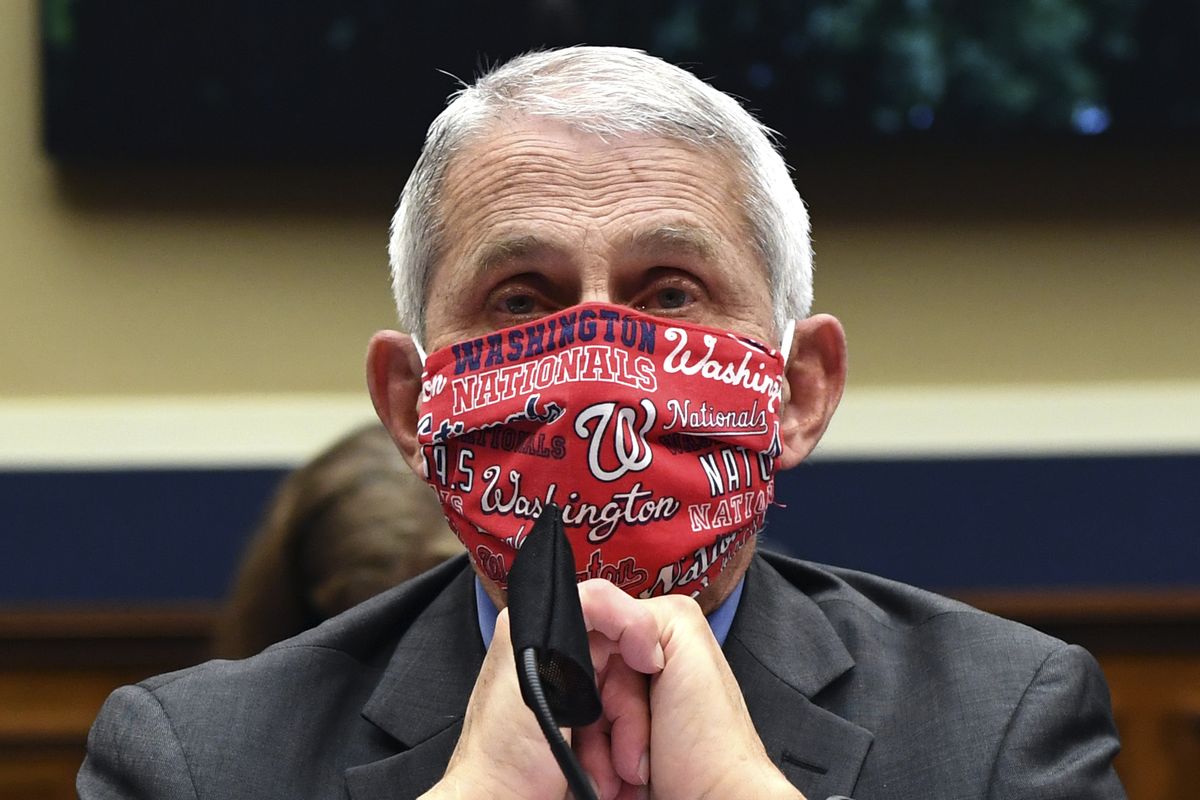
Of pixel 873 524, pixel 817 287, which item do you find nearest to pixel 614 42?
pixel 817 287

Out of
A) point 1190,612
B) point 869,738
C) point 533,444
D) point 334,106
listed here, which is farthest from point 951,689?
point 334,106

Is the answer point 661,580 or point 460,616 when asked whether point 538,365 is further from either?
point 460,616

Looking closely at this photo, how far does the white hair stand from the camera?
6.97 feet

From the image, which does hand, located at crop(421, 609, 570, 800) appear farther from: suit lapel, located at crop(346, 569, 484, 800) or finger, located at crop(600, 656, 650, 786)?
suit lapel, located at crop(346, 569, 484, 800)

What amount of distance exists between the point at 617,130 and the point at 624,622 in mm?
653

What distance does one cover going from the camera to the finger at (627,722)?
1.80 meters

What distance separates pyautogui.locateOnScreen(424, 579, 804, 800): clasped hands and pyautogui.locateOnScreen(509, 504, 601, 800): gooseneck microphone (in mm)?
143

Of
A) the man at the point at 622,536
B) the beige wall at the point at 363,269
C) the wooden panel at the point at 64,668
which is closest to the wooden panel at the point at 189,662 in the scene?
the wooden panel at the point at 64,668

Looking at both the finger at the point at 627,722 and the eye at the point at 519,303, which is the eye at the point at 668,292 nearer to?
the eye at the point at 519,303

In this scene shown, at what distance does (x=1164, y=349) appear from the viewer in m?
4.49

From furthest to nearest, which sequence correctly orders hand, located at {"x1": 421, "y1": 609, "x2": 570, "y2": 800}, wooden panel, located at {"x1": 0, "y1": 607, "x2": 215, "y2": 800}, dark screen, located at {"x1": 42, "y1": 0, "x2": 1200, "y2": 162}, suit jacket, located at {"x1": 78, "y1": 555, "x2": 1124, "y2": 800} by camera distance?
dark screen, located at {"x1": 42, "y1": 0, "x2": 1200, "y2": 162}, wooden panel, located at {"x1": 0, "y1": 607, "x2": 215, "y2": 800}, suit jacket, located at {"x1": 78, "y1": 555, "x2": 1124, "y2": 800}, hand, located at {"x1": 421, "y1": 609, "x2": 570, "y2": 800}

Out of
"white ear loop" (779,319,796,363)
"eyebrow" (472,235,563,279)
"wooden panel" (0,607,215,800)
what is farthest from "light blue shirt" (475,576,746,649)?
"wooden panel" (0,607,215,800)

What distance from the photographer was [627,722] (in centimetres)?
180

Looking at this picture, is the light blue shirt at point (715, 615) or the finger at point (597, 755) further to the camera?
the light blue shirt at point (715, 615)
